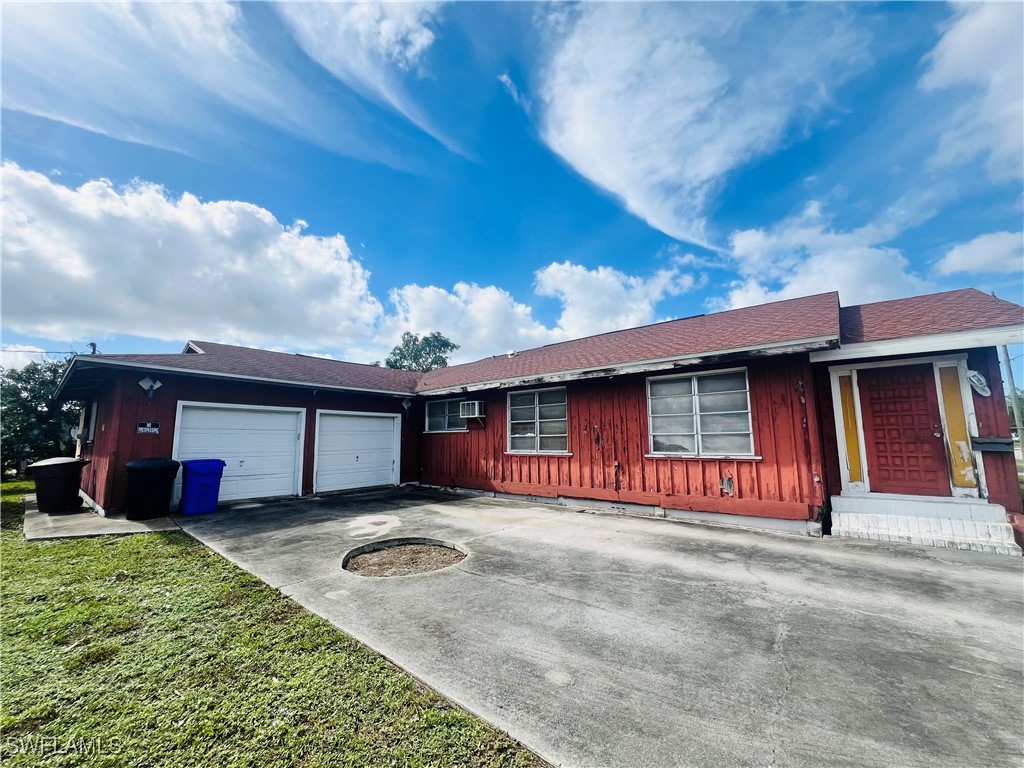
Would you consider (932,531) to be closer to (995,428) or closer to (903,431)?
(903,431)

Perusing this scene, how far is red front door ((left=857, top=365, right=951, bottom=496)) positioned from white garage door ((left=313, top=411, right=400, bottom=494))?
10.8 meters

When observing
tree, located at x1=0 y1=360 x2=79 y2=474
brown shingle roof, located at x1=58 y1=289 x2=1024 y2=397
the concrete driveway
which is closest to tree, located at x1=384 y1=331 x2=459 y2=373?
tree, located at x1=0 y1=360 x2=79 y2=474

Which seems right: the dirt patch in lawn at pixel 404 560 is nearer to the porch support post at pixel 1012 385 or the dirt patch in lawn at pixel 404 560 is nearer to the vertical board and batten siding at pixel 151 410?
the vertical board and batten siding at pixel 151 410

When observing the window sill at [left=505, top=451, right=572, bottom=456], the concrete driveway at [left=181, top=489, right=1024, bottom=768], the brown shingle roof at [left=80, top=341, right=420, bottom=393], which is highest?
the brown shingle roof at [left=80, top=341, right=420, bottom=393]

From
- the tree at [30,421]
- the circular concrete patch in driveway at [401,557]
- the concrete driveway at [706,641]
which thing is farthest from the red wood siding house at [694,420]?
the tree at [30,421]

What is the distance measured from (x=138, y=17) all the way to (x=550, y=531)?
389 inches

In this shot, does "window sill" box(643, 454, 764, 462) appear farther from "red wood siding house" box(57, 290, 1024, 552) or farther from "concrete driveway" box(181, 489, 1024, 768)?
"concrete driveway" box(181, 489, 1024, 768)

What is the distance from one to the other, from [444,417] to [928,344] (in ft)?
32.8

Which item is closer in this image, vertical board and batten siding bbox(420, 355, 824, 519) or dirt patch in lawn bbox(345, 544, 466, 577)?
dirt patch in lawn bbox(345, 544, 466, 577)

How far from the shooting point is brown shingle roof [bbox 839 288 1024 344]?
5211mm

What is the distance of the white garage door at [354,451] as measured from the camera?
10062mm

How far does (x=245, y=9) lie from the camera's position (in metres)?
6.14

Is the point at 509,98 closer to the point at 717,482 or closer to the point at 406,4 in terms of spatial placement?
the point at 406,4

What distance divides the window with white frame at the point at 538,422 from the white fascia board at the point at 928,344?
4.70 meters
